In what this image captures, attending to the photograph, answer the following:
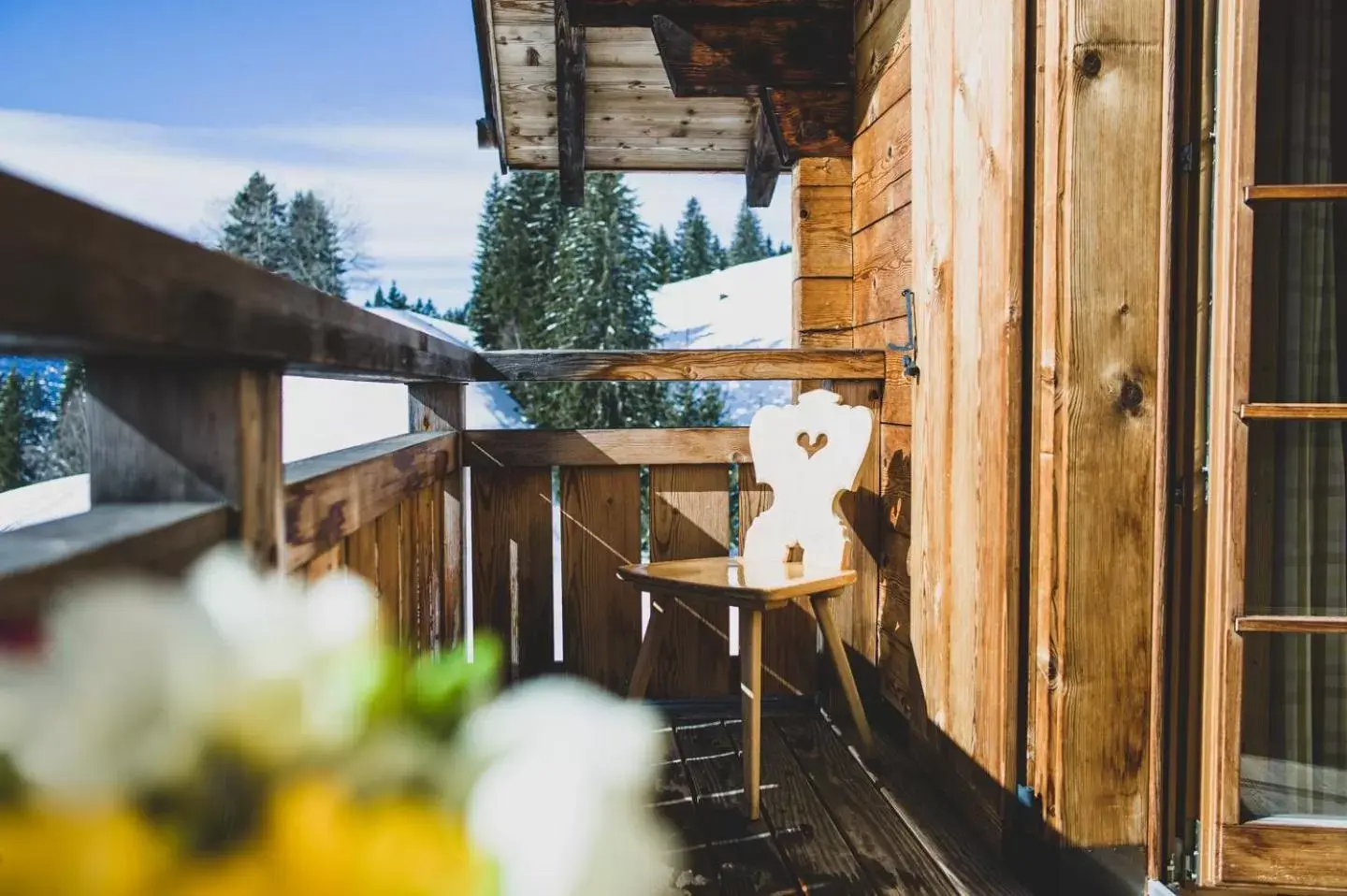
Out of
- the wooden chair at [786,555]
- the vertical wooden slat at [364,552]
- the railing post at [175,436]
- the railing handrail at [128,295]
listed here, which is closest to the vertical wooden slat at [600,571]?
the wooden chair at [786,555]

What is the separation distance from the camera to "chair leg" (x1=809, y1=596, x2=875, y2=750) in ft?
7.62

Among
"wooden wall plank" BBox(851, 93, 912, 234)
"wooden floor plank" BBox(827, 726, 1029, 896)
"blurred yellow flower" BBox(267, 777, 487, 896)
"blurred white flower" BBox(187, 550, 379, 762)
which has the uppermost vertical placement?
"wooden wall plank" BBox(851, 93, 912, 234)

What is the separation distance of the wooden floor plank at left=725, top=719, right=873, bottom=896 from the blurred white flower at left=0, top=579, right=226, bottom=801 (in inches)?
66.5

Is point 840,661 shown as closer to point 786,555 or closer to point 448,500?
point 786,555

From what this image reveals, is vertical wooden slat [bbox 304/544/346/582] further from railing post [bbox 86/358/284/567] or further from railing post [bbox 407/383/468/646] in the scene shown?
railing post [bbox 407/383/468/646]

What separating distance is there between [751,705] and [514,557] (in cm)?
87

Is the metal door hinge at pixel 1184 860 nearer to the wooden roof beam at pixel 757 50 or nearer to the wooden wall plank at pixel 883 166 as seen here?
the wooden wall plank at pixel 883 166

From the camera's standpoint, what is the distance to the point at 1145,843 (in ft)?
5.58

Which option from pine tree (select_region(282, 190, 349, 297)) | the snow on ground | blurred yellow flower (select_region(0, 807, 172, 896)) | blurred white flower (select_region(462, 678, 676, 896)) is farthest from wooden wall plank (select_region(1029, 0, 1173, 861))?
pine tree (select_region(282, 190, 349, 297))

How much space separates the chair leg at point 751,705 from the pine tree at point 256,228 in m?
32.4

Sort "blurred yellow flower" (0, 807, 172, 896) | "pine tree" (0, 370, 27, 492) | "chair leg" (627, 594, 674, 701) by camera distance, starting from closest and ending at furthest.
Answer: "blurred yellow flower" (0, 807, 172, 896)
"chair leg" (627, 594, 674, 701)
"pine tree" (0, 370, 27, 492)

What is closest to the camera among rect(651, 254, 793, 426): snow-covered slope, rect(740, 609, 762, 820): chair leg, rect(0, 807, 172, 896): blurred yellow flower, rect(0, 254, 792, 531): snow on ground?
rect(0, 807, 172, 896): blurred yellow flower

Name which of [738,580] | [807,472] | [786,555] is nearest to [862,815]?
[738,580]

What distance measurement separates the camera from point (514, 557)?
2666 millimetres
